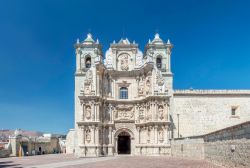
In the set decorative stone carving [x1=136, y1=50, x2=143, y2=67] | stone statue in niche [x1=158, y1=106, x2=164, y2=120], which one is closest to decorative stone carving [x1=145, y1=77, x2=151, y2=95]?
stone statue in niche [x1=158, y1=106, x2=164, y2=120]

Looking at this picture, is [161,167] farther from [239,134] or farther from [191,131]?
[191,131]

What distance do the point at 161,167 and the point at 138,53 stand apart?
19.4 m

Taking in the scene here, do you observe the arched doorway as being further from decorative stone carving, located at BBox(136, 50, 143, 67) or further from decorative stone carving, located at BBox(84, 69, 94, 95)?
decorative stone carving, located at BBox(136, 50, 143, 67)

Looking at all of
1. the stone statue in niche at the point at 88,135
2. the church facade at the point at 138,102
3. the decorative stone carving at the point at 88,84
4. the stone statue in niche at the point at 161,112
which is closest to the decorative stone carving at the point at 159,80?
the church facade at the point at 138,102

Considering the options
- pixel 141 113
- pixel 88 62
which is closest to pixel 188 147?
pixel 141 113

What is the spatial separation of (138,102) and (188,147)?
961cm

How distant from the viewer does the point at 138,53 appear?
110 ft

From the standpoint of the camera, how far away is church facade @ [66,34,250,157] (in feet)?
99.1

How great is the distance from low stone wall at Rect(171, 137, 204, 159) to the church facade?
7.32 feet

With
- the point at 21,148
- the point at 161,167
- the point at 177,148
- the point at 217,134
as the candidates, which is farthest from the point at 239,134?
the point at 21,148

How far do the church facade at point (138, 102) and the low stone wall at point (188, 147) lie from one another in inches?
87.9

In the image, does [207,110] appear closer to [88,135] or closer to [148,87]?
[148,87]

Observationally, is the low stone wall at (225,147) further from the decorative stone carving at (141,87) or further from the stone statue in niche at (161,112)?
the decorative stone carving at (141,87)

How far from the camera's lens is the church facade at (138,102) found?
99.1 feet
